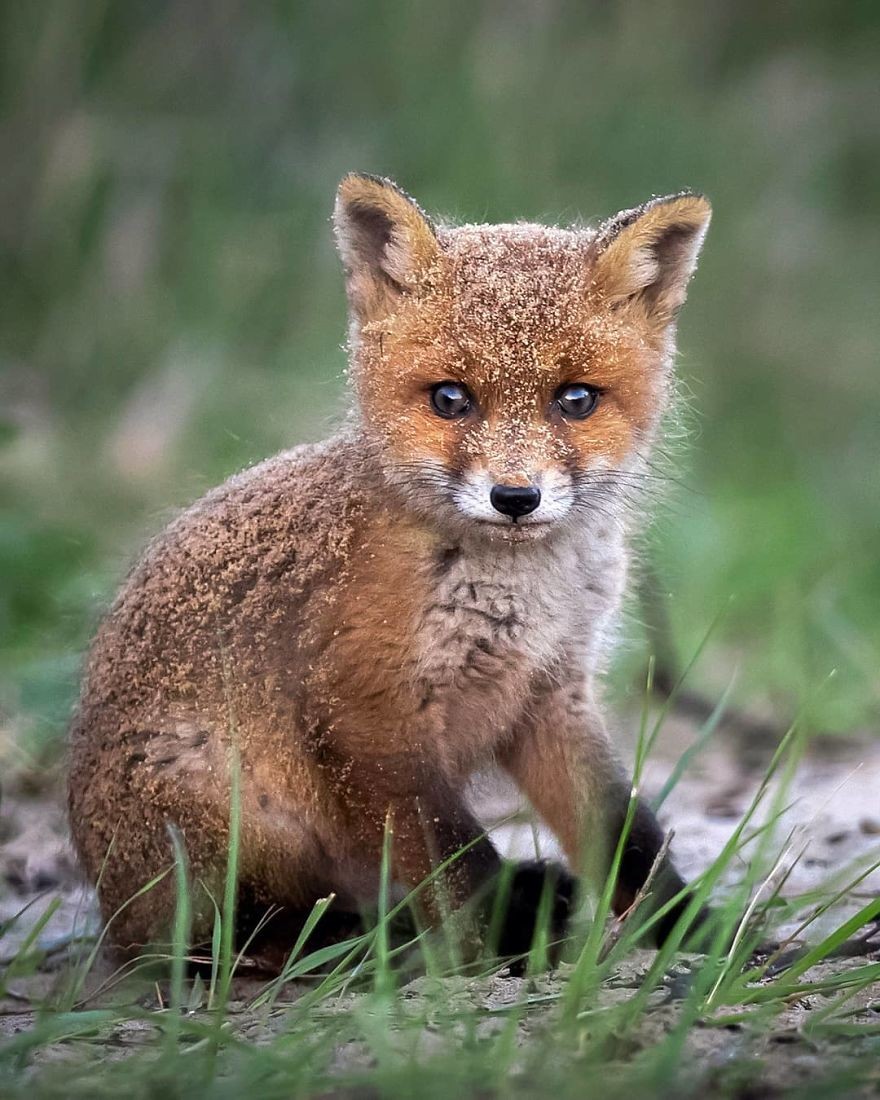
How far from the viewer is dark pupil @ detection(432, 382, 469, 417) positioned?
3785 millimetres

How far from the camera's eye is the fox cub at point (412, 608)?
150 inches

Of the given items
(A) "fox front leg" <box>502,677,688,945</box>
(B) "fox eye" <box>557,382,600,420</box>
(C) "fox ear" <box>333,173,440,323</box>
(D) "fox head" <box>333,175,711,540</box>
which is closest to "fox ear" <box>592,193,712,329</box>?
(D) "fox head" <box>333,175,711,540</box>

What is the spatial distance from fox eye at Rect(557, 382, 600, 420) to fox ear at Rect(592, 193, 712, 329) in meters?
0.30

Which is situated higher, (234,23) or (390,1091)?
(234,23)

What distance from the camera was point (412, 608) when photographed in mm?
3846

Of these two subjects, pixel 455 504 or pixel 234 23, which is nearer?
pixel 455 504

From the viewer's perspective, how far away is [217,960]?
3.41 meters

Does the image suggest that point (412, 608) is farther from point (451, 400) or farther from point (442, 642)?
point (451, 400)

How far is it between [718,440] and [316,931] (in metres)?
6.24

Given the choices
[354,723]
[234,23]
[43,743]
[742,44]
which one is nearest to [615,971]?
[354,723]

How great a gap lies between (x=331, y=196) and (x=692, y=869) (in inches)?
256

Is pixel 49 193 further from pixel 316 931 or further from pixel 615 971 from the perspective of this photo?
pixel 615 971

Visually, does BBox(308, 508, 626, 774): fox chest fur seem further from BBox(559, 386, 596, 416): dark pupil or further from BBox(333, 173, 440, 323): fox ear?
BBox(333, 173, 440, 323): fox ear

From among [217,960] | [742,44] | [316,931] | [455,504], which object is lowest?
[316,931]
